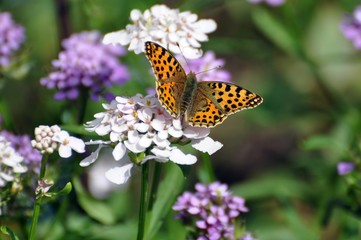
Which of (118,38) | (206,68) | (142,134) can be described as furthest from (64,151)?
(206,68)

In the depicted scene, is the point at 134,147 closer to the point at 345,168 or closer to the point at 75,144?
the point at 75,144

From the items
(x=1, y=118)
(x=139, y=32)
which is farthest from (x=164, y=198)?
(x=1, y=118)

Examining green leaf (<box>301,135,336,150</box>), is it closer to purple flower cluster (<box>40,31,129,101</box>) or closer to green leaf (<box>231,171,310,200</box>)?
green leaf (<box>231,171,310,200</box>)

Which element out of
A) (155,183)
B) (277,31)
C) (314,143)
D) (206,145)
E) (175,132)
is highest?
(175,132)

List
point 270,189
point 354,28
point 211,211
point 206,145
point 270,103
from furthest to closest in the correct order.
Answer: point 270,103 < point 270,189 < point 354,28 < point 211,211 < point 206,145

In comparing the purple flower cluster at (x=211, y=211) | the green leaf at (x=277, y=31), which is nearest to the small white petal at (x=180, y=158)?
the purple flower cluster at (x=211, y=211)

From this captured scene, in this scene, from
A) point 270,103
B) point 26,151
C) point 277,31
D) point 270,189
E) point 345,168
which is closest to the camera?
point 26,151

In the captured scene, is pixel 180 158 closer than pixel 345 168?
Yes

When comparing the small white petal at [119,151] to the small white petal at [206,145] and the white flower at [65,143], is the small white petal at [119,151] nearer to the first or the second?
the white flower at [65,143]

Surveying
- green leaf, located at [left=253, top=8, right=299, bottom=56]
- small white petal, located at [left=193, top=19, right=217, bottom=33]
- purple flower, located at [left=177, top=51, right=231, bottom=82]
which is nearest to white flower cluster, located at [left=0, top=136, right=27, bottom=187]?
small white petal, located at [left=193, top=19, right=217, bottom=33]
